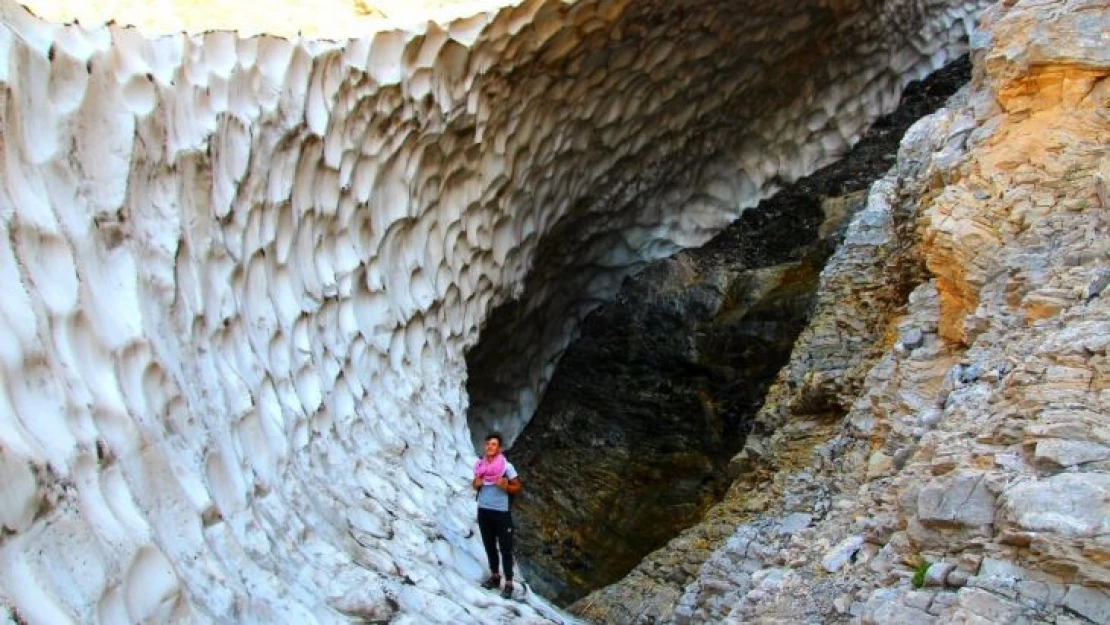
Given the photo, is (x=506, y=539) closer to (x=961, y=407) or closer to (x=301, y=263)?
(x=301, y=263)

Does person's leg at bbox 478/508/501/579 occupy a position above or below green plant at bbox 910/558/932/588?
above

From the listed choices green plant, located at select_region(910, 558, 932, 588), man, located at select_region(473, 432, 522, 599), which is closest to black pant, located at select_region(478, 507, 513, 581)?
man, located at select_region(473, 432, 522, 599)

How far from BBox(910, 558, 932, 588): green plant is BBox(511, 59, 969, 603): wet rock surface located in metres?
5.95

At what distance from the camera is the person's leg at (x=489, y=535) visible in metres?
6.95

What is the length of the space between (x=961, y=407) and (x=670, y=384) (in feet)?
23.8

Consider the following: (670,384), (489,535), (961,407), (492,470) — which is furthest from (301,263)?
(670,384)

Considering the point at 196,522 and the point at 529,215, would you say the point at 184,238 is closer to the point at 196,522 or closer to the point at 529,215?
the point at 196,522

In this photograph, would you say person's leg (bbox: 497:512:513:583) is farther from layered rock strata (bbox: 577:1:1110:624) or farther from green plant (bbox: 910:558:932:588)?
green plant (bbox: 910:558:932:588)

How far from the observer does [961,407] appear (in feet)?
18.5

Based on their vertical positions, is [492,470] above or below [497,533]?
above

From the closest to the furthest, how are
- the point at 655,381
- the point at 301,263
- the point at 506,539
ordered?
1. the point at 506,539
2. the point at 301,263
3. the point at 655,381

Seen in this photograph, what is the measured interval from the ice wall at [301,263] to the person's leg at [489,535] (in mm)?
183

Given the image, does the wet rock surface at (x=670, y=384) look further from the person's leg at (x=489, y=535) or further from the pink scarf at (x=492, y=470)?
the pink scarf at (x=492, y=470)

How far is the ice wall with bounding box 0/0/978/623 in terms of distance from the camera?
4.49 m
